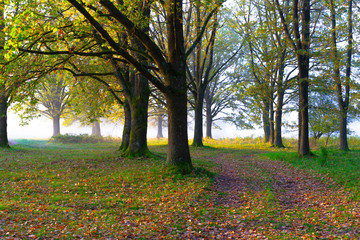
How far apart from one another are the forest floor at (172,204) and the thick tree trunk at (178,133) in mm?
629

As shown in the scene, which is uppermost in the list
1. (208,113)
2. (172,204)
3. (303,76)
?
(303,76)

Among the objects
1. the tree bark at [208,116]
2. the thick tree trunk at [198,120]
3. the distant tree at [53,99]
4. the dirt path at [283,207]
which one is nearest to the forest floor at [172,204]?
the dirt path at [283,207]

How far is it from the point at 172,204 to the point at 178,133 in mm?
3762

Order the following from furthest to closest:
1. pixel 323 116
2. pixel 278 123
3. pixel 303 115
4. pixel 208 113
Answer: pixel 208 113
pixel 278 123
pixel 323 116
pixel 303 115

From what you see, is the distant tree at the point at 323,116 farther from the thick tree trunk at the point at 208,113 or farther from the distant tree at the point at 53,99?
the distant tree at the point at 53,99

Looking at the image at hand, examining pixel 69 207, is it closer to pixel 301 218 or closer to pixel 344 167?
pixel 301 218

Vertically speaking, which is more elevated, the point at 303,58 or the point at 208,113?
the point at 303,58

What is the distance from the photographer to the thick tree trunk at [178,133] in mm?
10883

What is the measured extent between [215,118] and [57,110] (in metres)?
21.3

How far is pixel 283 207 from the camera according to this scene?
7.58 m

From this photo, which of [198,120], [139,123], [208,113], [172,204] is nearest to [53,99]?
[208,113]

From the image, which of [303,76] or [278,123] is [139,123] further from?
[278,123]

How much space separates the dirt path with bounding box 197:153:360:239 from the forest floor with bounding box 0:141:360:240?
0.07ft

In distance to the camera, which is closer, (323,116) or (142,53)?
(142,53)
